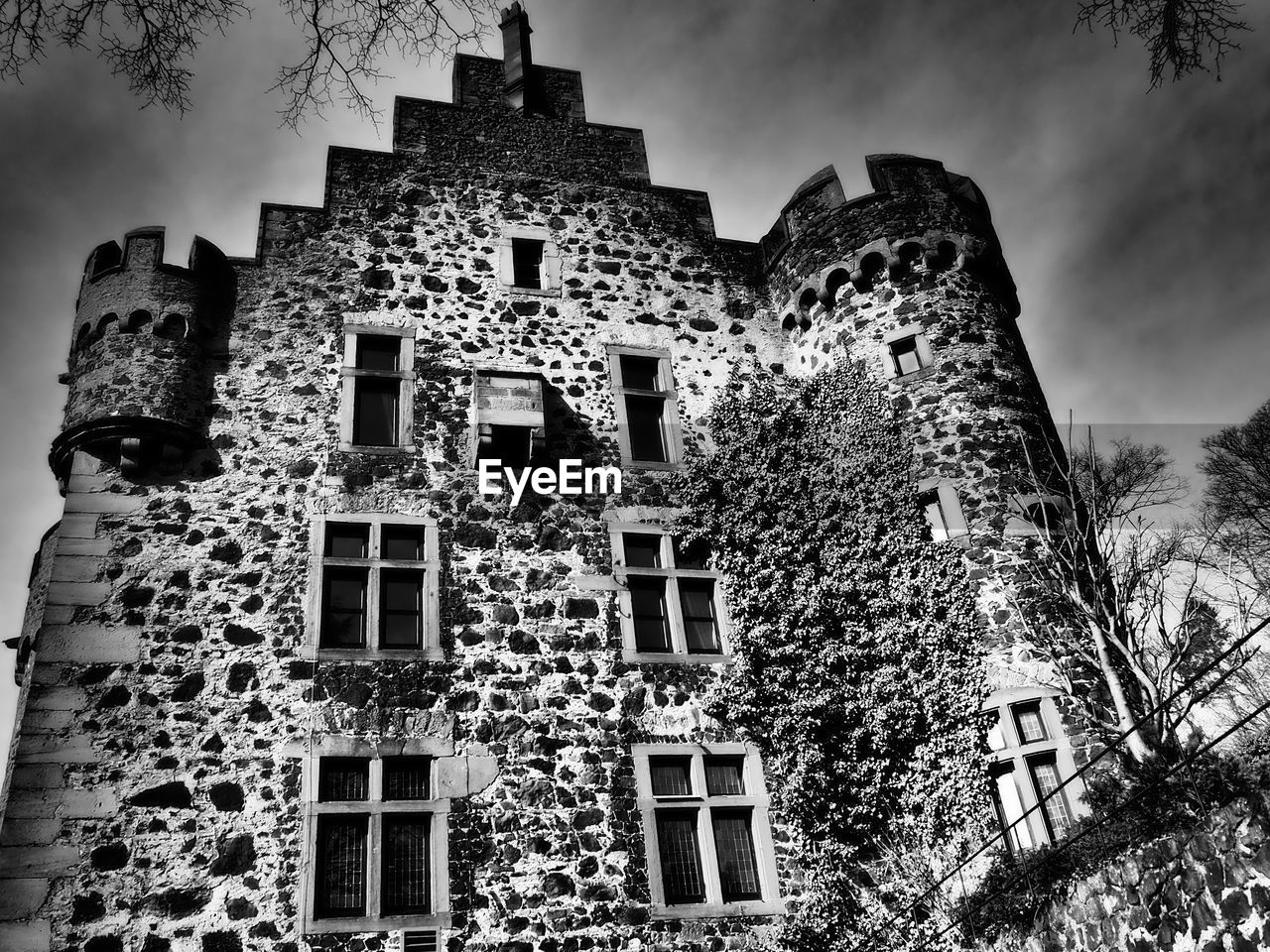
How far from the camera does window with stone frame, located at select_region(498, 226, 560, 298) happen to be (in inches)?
612

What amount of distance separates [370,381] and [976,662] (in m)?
8.39

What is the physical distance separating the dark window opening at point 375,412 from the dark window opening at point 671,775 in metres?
5.24

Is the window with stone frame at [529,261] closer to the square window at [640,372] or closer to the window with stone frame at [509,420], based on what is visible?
the square window at [640,372]

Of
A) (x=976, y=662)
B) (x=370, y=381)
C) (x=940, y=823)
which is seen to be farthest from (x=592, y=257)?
(x=940, y=823)

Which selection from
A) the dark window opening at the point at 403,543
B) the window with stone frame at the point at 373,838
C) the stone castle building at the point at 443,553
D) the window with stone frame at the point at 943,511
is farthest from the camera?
the window with stone frame at the point at 943,511

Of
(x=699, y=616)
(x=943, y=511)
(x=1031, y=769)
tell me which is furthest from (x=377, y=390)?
(x=1031, y=769)

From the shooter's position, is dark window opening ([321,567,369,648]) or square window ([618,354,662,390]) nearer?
dark window opening ([321,567,369,648])

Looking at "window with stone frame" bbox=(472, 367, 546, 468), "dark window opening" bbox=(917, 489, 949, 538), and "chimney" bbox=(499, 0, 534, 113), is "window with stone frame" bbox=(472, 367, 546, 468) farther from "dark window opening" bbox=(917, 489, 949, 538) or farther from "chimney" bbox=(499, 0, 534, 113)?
"chimney" bbox=(499, 0, 534, 113)

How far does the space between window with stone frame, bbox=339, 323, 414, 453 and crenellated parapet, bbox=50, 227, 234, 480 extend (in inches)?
67.6

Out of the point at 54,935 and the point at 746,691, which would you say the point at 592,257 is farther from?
the point at 54,935

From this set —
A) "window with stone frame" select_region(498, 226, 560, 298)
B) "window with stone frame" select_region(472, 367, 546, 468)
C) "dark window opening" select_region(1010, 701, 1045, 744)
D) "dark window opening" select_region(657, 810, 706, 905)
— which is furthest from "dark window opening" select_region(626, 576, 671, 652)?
"window with stone frame" select_region(498, 226, 560, 298)

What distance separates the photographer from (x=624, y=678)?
12.6 m

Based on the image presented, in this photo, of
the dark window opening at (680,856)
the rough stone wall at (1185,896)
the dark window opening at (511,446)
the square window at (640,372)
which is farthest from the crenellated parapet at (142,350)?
the rough stone wall at (1185,896)

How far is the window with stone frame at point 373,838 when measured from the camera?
1066 centimetres
